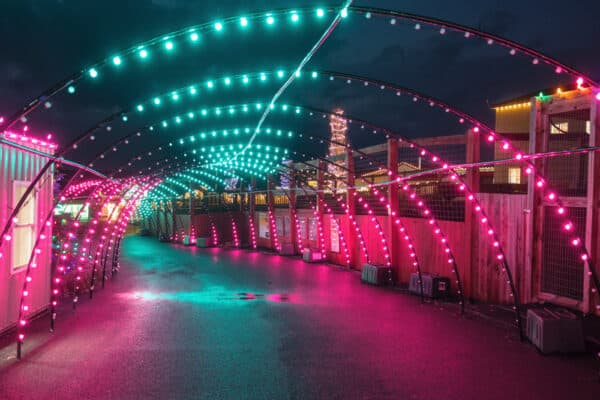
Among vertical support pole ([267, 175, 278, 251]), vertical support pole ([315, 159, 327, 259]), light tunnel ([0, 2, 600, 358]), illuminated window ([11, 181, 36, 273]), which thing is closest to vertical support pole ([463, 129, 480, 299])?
light tunnel ([0, 2, 600, 358])

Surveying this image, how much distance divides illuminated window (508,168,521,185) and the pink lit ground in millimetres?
4536

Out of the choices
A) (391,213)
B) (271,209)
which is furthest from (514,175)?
(271,209)

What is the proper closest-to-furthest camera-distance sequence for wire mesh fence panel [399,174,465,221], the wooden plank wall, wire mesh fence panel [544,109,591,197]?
wire mesh fence panel [544,109,591,197], the wooden plank wall, wire mesh fence panel [399,174,465,221]

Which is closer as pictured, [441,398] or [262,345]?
[441,398]

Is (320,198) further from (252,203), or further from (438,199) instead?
(252,203)

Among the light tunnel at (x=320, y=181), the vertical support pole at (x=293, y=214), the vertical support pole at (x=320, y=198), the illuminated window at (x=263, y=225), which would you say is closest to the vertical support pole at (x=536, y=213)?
the light tunnel at (x=320, y=181)

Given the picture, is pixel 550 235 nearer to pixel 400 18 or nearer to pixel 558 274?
pixel 558 274

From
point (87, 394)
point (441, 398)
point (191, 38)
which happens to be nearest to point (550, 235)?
point (441, 398)

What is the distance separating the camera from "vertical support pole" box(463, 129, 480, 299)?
1062 centimetres

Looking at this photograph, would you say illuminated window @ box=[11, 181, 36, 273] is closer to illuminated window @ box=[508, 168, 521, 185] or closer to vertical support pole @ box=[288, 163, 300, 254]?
illuminated window @ box=[508, 168, 521, 185]

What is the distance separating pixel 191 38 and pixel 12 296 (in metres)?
6.02

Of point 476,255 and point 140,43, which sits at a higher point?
point 140,43

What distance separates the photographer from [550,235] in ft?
30.4

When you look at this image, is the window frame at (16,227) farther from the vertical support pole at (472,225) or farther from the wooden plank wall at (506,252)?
the wooden plank wall at (506,252)
